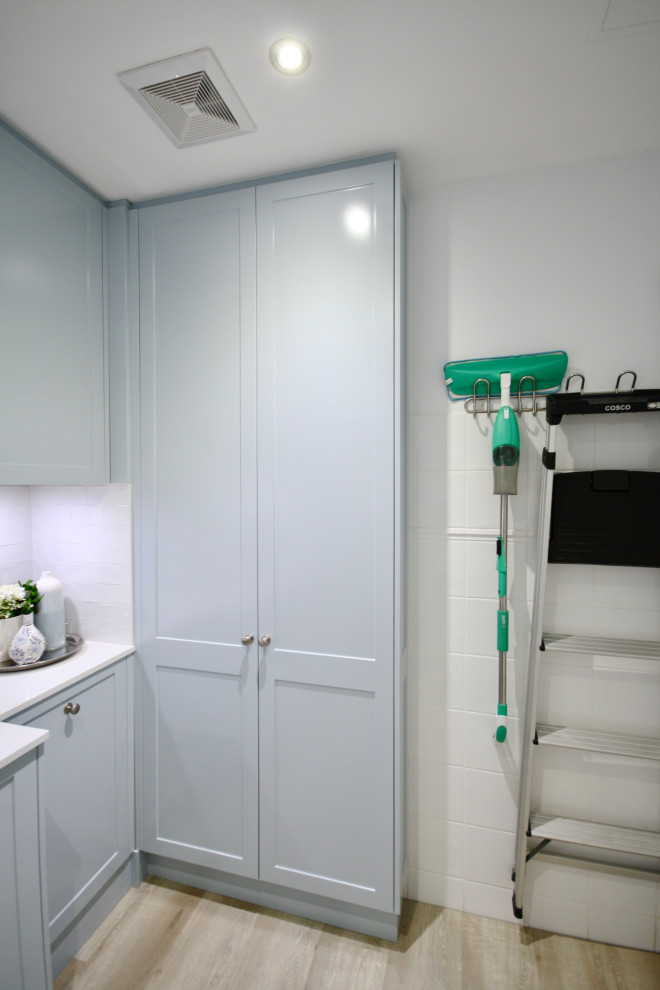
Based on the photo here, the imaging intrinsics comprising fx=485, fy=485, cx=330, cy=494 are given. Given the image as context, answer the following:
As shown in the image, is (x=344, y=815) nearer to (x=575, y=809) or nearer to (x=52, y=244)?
(x=575, y=809)

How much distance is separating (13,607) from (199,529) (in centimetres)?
69

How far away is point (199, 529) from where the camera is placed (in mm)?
1750

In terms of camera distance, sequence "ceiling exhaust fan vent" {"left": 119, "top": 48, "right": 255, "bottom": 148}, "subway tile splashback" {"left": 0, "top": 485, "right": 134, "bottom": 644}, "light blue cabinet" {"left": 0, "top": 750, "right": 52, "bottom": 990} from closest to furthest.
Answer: "light blue cabinet" {"left": 0, "top": 750, "right": 52, "bottom": 990}, "ceiling exhaust fan vent" {"left": 119, "top": 48, "right": 255, "bottom": 148}, "subway tile splashback" {"left": 0, "top": 485, "right": 134, "bottom": 644}

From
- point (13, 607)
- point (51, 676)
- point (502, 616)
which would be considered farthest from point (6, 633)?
point (502, 616)

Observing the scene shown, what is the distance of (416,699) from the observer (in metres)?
1.77

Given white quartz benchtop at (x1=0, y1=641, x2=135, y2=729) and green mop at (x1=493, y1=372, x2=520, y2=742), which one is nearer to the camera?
white quartz benchtop at (x1=0, y1=641, x2=135, y2=729)

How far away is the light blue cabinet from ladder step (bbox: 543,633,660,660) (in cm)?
146

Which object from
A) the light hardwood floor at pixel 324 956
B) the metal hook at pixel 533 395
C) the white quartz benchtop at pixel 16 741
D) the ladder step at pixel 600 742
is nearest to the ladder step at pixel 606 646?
the ladder step at pixel 600 742

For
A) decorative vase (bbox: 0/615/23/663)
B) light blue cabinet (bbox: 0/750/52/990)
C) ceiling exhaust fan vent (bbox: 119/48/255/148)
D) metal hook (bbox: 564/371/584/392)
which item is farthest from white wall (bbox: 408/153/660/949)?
decorative vase (bbox: 0/615/23/663)

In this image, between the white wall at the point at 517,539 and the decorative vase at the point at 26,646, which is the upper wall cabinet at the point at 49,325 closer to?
the decorative vase at the point at 26,646

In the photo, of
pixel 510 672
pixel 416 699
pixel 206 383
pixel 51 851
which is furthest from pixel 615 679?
pixel 51 851

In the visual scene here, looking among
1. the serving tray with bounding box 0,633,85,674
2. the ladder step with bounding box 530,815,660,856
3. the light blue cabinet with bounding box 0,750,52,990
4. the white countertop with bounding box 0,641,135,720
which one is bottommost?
the ladder step with bounding box 530,815,660,856

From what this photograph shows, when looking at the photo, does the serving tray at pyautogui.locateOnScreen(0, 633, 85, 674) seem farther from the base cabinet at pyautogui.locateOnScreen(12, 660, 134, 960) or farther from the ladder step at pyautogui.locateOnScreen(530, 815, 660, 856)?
the ladder step at pyautogui.locateOnScreen(530, 815, 660, 856)

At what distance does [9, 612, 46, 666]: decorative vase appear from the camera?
162 centimetres
